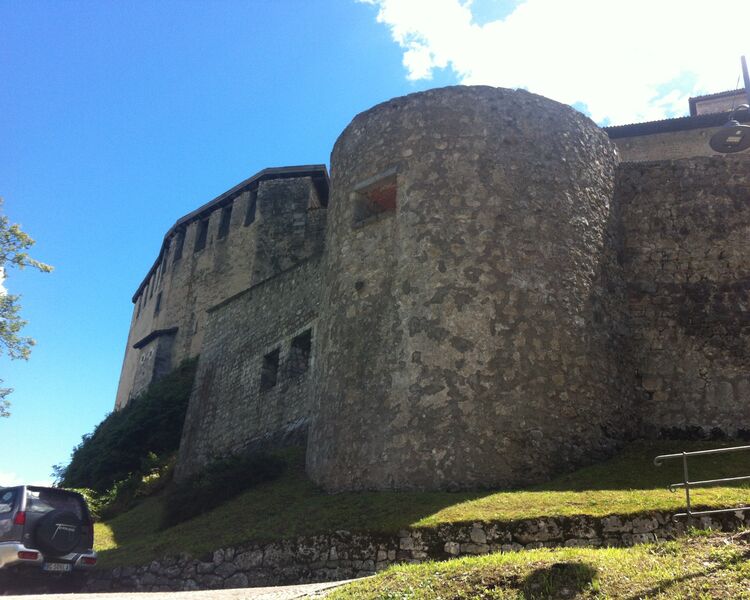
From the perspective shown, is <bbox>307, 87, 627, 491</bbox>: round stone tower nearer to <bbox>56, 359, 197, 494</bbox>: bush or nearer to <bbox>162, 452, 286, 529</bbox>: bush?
<bbox>162, 452, 286, 529</bbox>: bush

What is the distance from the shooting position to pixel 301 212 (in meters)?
A: 30.9

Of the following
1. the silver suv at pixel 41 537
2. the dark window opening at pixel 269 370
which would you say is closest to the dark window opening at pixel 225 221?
the dark window opening at pixel 269 370

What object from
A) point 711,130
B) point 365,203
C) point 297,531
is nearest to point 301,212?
point 711,130

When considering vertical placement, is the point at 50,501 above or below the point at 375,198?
below

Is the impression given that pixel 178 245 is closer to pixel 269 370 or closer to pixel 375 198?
pixel 269 370

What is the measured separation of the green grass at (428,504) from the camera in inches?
313

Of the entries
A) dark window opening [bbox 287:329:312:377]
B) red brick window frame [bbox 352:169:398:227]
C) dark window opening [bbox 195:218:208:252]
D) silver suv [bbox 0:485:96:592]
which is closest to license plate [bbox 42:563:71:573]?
silver suv [bbox 0:485:96:592]

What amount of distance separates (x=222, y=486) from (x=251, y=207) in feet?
68.0

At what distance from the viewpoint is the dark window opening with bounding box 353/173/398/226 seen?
491 inches

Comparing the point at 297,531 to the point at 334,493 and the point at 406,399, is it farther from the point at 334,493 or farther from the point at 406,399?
the point at 406,399

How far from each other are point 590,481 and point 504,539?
1946 mm

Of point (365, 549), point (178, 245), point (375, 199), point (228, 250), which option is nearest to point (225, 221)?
point (228, 250)

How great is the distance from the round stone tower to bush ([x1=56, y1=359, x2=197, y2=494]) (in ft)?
36.7

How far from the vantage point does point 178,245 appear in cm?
3703
